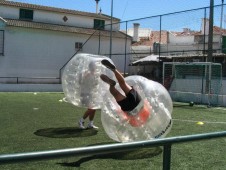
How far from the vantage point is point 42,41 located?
1478 inches

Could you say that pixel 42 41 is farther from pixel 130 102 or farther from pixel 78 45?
pixel 130 102

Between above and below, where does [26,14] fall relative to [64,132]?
above

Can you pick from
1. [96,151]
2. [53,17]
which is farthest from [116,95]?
[53,17]

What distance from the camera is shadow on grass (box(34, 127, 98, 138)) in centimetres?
970

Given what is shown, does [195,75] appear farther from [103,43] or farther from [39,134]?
[103,43]

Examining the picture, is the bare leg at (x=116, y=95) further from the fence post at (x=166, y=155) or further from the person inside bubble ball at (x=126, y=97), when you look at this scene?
the fence post at (x=166, y=155)

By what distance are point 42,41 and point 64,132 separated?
28279 mm

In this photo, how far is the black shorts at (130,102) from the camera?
7.79 m

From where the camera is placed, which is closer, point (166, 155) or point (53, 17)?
point (166, 155)

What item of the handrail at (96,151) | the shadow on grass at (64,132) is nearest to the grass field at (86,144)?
the shadow on grass at (64,132)

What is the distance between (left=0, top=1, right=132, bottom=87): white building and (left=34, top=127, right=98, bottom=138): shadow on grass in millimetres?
23271

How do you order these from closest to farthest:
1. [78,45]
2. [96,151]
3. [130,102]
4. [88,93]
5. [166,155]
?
[96,151]
[166,155]
[130,102]
[88,93]
[78,45]

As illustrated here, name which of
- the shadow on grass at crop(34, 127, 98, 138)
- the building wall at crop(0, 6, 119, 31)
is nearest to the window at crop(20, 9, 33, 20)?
the building wall at crop(0, 6, 119, 31)

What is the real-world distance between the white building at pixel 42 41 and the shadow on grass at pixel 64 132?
916 inches
